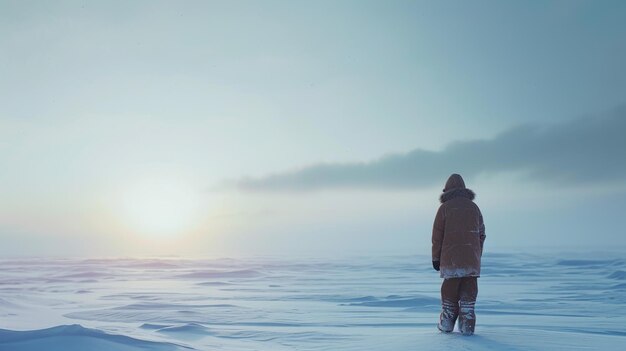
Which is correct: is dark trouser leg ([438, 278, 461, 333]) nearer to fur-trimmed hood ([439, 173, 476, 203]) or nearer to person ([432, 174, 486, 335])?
person ([432, 174, 486, 335])

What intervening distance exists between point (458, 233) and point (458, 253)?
0.23 meters

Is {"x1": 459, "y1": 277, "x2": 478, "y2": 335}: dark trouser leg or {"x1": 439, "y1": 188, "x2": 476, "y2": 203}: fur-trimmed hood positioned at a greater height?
{"x1": 439, "y1": 188, "x2": 476, "y2": 203}: fur-trimmed hood

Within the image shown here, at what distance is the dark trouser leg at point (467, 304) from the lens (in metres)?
6.22

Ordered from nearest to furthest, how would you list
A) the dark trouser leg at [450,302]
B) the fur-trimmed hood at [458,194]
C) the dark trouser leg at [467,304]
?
1. the dark trouser leg at [467,304]
2. the dark trouser leg at [450,302]
3. the fur-trimmed hood at [458,194]

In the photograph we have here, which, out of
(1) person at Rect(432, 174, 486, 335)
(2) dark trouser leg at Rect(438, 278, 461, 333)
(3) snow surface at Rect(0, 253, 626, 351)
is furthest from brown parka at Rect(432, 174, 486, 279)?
(3) snow surface at Rect(0, 253, 626, 351)

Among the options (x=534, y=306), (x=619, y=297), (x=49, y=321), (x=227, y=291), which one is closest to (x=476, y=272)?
(x=534, y=306)

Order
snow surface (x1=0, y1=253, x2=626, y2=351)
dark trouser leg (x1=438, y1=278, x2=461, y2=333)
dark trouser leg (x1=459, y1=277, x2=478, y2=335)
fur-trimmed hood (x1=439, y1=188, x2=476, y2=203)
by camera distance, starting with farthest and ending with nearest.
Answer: fur-trimmed hood (x1=439, y1=188, x2=476, y2=203) → dark trouser leg (x1=438, y1=278, x2=461, y2=333) → dark trouser leg (x1=459, y1=277, x2=478, y2=335) → snow surface (x1=0, y1=253, x2=626, y2=351)

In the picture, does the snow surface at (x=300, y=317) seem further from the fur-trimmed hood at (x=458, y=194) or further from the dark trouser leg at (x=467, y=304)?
the fur-trimmed hood at (x=458, y=194)

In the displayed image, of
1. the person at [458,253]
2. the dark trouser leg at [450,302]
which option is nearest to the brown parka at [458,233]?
the person at [458,253]

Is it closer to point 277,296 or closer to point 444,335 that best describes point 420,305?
point 277,296

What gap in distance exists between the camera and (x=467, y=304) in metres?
6.33

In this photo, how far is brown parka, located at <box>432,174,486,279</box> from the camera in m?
6.32

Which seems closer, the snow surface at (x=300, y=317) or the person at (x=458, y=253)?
the snow surface at (x=300, y=317)

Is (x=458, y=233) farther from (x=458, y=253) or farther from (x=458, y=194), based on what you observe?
(x=458, y=194)
